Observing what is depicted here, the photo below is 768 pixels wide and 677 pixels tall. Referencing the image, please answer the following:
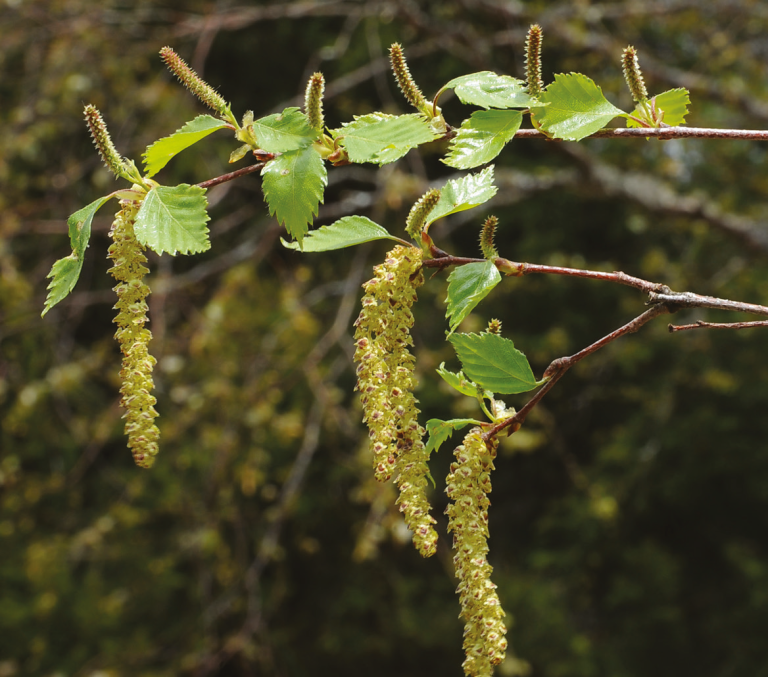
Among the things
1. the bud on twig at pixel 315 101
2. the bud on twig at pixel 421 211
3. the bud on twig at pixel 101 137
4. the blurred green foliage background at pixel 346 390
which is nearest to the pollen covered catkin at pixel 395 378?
the bud on twig at pixel 421 211

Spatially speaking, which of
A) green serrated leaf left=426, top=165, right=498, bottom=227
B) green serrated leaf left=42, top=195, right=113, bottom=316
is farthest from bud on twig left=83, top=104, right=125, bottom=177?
green serrated leaf left=426, top=165, right=498, bottom=227

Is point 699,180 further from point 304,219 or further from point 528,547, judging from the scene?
point 304,219

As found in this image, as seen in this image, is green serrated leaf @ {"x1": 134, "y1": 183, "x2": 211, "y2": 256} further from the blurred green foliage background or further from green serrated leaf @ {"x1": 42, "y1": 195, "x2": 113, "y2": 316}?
the blurred green foliage background

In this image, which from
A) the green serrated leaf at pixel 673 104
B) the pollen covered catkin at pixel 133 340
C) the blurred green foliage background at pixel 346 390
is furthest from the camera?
the blurred green foliage background at pixel 346 390

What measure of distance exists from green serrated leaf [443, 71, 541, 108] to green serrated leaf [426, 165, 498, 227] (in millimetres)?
58

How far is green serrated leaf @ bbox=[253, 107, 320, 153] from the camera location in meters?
0.61

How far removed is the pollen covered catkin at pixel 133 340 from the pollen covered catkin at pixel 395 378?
170 mm

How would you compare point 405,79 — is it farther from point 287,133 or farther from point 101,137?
point 101,137

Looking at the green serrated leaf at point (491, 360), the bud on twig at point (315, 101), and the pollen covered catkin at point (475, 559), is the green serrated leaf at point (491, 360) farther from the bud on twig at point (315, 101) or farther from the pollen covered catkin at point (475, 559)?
the bud on twig at point (315, 101)

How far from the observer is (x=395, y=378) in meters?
0.60

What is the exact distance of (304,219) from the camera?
62 cm

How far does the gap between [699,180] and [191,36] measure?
2.68 meters

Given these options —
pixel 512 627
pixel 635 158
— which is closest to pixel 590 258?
pixel 635 158

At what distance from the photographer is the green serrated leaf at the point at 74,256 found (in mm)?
598
